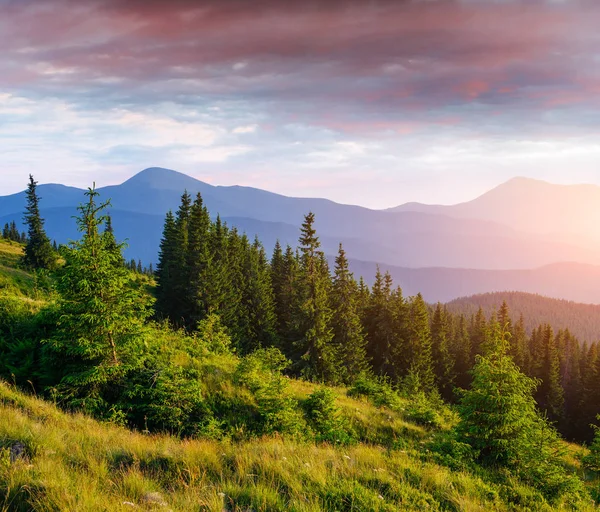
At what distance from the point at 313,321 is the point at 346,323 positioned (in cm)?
702

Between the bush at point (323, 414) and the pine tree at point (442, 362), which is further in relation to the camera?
the pine tree at point (442, 362)

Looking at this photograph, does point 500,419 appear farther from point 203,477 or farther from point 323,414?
point 203,477

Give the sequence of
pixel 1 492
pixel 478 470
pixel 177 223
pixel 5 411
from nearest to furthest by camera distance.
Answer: pixel 1 492 → pixel 5 411 → pixel 478 470 → pixel 177 223

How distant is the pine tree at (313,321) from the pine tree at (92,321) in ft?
83.9

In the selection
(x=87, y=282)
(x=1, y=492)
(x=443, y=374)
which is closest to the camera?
(x=1, y=492)

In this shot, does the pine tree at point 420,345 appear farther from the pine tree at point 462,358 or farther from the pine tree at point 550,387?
the pine tree at point 550,387

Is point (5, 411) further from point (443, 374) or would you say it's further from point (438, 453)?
point (443, 374)

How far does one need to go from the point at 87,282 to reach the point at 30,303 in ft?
25.2

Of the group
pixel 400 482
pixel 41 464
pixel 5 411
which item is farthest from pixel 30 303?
pixel 400 482

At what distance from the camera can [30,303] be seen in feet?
47.1

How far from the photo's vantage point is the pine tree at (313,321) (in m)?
35.1

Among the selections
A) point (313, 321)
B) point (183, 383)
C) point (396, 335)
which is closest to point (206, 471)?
point (183, 383)

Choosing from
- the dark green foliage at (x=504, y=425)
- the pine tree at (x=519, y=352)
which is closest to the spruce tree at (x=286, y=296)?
the dark green foliage at (x=504, y=425)

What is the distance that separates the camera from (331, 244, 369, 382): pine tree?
133ft
